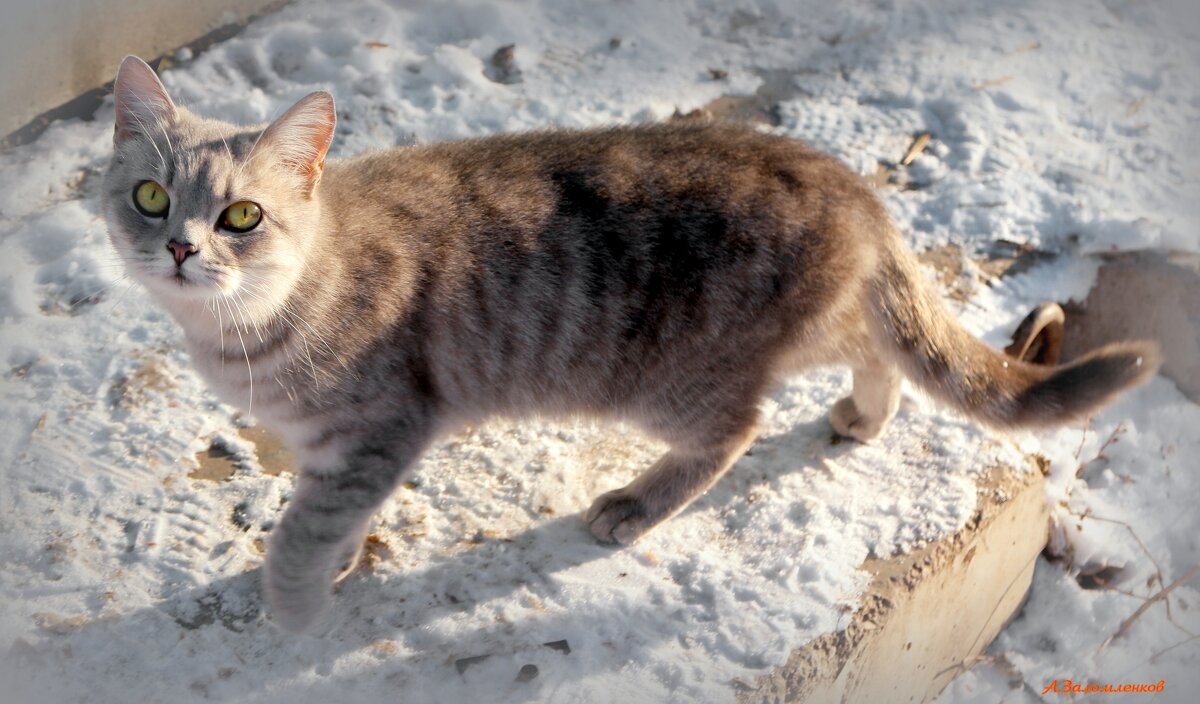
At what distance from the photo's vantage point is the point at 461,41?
3662 millimetres

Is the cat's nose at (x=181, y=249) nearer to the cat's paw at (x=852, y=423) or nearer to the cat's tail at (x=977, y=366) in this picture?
the cat's tail at (x=977, y=366)

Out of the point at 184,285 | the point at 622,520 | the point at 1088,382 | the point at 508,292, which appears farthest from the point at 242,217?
the point at 1088,382

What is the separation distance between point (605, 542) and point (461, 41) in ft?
6.91

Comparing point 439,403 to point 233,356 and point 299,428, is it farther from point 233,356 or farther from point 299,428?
point 233,356

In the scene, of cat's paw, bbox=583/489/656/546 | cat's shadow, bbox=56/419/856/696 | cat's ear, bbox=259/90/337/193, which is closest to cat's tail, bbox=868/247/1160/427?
cat's paw, bbox=583/489/656/546

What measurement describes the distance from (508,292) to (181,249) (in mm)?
643

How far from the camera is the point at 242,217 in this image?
1870mm

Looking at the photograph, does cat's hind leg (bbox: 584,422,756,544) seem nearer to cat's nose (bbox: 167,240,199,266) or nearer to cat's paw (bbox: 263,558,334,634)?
cat's paw (bbox: 263,558,334,634)

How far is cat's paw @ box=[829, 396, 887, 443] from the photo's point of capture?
2580 mm

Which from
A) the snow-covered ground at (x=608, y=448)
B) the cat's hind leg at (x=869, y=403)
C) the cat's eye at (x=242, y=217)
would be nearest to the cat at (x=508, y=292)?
the cat's eye at (x=242, y=217)

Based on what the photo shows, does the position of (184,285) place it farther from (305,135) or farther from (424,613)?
(424,613)

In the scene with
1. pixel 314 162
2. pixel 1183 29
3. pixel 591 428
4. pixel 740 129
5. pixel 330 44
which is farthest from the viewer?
pixel 1183 29

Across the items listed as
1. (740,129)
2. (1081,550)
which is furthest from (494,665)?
(1081,550)

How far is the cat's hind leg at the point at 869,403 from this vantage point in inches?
95.4
